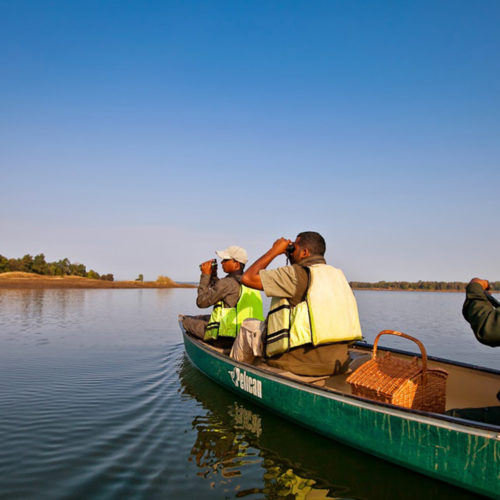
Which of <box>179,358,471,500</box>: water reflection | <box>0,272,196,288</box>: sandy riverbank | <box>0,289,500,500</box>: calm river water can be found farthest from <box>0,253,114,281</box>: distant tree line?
<box>179,358,471,500</box>: water reflection

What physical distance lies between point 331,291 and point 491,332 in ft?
6.01

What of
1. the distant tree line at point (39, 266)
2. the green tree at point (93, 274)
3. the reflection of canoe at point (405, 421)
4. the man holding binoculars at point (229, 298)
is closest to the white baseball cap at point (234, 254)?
the man holding binoculars at point (229, 298)

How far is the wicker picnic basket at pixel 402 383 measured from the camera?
4.17 m

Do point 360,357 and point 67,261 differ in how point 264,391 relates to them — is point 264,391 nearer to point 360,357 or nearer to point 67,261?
point 360,357

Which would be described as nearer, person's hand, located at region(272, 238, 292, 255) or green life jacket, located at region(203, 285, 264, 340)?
person's hand, located at region(272, 238, 292, 255)

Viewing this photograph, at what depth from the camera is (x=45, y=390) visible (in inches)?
262

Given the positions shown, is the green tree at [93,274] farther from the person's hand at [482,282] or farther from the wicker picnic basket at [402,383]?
the person's hand at [482,282]

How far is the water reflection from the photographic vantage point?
3.60 m

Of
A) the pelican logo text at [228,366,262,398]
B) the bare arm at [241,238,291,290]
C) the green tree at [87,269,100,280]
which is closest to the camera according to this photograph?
the bare arm at [241,238,291,290]

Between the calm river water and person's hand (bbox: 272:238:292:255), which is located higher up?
person's hand (bbox: 272:238:292:255)

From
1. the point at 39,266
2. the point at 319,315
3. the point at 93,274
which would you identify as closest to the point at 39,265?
the point at 39,266

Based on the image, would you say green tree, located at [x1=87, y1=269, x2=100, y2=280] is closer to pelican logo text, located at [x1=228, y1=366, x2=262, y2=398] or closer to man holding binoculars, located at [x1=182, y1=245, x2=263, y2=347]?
man holding binoculars, located at [x1=182, y1=245, x2=263, y2=347]

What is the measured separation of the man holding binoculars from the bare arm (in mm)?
2251

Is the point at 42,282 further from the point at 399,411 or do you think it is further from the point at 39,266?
the point at 399,411
